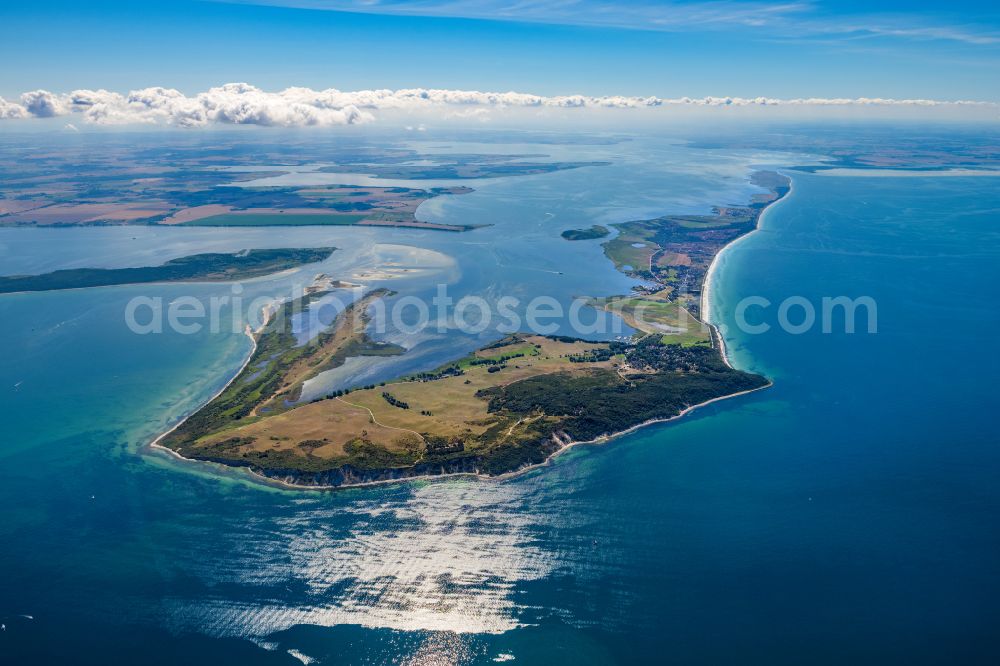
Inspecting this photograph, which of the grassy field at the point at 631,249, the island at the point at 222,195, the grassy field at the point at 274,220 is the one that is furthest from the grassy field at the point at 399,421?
the grassy field at the point at 274,220

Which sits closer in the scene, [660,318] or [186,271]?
[660,318]

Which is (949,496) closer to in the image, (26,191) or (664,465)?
(664,465)

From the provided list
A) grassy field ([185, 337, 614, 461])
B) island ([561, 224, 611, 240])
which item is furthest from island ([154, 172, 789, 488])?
island ([561, 224, 611, 240])

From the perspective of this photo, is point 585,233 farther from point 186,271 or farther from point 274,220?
point 186,271

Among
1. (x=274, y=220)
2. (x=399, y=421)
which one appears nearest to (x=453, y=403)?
(x=399, y=421)

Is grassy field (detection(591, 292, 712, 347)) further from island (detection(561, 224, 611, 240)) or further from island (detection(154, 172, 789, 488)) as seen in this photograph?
island (detection(561, 224, 611, 240))
